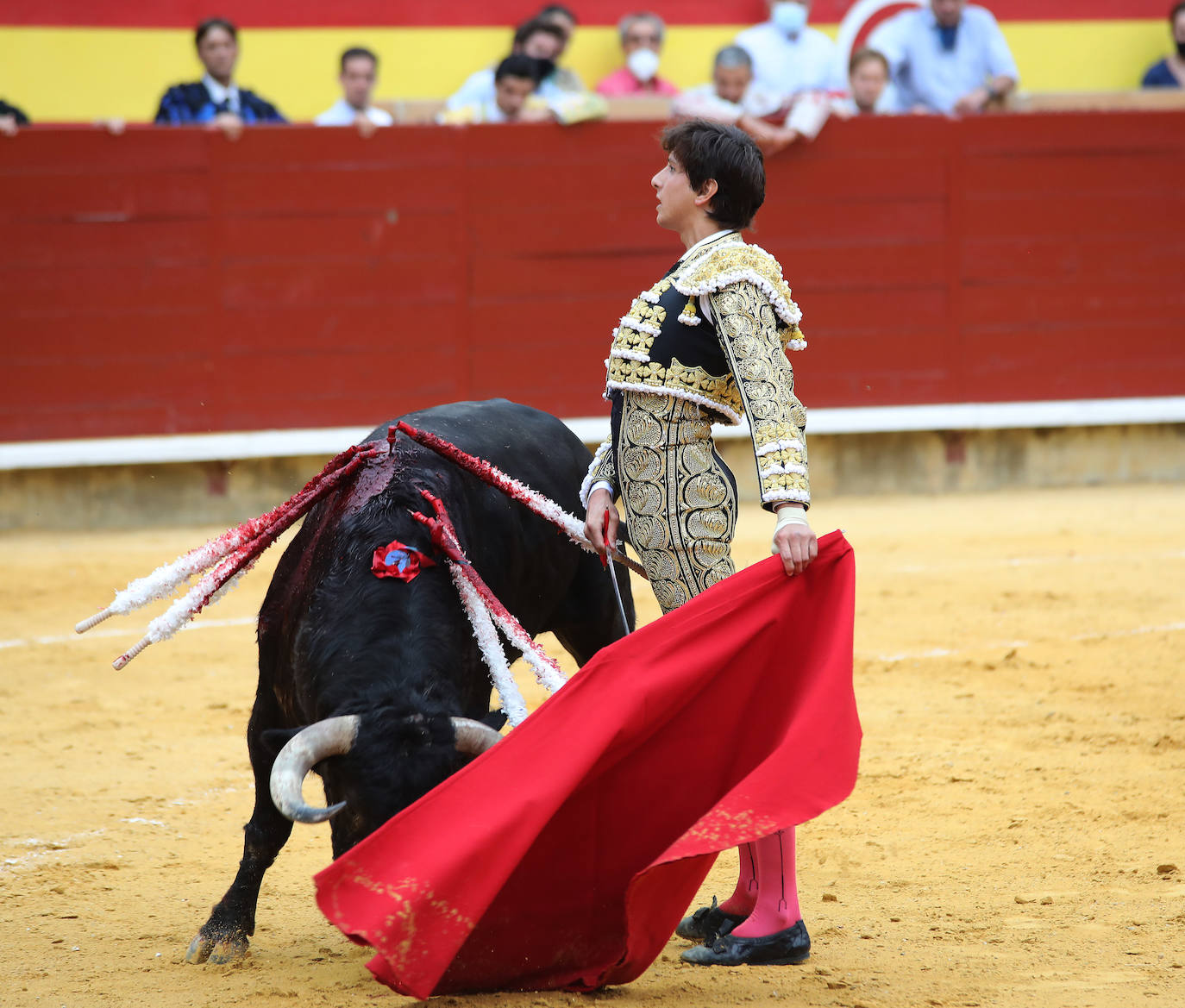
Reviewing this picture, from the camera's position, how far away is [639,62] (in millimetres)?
7668

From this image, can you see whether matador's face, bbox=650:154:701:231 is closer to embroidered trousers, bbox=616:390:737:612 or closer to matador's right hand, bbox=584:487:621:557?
embroidered trousers, bbox=616:390:737:612

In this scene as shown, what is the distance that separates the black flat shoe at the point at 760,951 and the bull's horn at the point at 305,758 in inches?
26.2

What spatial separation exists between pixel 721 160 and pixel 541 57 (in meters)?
5.14

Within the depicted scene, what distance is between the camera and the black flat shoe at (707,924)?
2477mm

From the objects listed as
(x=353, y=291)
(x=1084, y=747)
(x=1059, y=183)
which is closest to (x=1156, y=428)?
(x=1059, y=183)

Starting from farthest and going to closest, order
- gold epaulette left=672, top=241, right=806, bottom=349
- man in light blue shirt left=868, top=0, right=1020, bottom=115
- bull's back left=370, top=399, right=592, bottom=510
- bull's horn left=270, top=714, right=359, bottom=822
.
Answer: man in light blue shirt left=868, top=0, right=1020, bottom=115, bull's back left=370, top=399, right=592, bottom=510, gold epaulette left=672, top=241, right=806, bottom=349, bull's horn left=270, top=714, right=359, bottom=822

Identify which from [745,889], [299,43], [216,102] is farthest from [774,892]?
[299,43]

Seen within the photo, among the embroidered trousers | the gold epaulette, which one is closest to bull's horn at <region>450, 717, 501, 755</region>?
the embroidered trousers

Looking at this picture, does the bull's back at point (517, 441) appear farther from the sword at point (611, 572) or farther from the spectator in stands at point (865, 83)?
the spectator in stands at point (865, 83)

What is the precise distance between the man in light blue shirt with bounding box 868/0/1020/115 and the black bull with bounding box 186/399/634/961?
5381 mm

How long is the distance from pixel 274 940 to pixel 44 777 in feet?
3.76

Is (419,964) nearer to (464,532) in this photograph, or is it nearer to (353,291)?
(464,532)

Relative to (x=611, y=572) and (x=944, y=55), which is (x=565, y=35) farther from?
(x=611, y=572)

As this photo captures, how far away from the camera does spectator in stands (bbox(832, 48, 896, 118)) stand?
7348 mm
